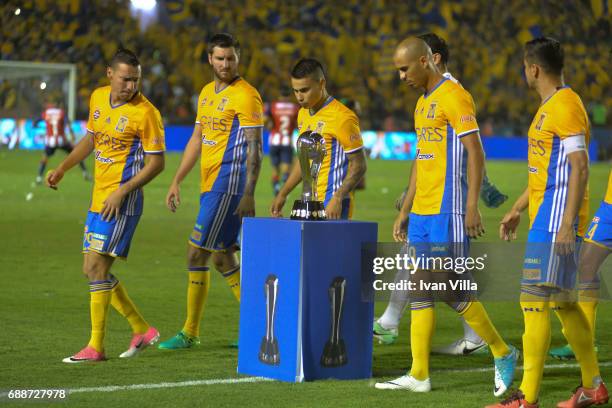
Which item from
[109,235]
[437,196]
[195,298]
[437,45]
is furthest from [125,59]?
[437,196]

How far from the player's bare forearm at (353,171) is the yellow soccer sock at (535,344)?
198 centimetres

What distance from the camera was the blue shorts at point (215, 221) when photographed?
24.3 feet

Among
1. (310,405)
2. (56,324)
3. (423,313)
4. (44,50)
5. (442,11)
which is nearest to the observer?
(310,405)

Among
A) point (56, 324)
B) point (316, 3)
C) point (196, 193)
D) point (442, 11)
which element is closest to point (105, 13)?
point (316, 3)

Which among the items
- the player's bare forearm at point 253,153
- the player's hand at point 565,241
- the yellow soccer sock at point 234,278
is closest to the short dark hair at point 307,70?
the player's bare forearm at point 253,153

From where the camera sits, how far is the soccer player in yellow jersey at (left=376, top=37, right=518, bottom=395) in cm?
586

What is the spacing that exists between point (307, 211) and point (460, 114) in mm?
972

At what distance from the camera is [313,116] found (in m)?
7.22

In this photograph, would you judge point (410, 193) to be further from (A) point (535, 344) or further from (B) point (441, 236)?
(A) point (535, 344)

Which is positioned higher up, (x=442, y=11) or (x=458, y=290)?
(x=442, y=11)

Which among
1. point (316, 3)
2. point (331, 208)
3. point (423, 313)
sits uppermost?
point (316, 3)

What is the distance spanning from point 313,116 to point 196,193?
14054 mm

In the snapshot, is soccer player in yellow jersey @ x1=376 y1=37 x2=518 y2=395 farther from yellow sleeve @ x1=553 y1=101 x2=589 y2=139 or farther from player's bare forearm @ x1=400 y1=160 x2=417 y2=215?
yellow sleeve @ x1=553 y1=101 x2=589 y2=139

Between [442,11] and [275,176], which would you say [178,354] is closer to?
[275,176]
